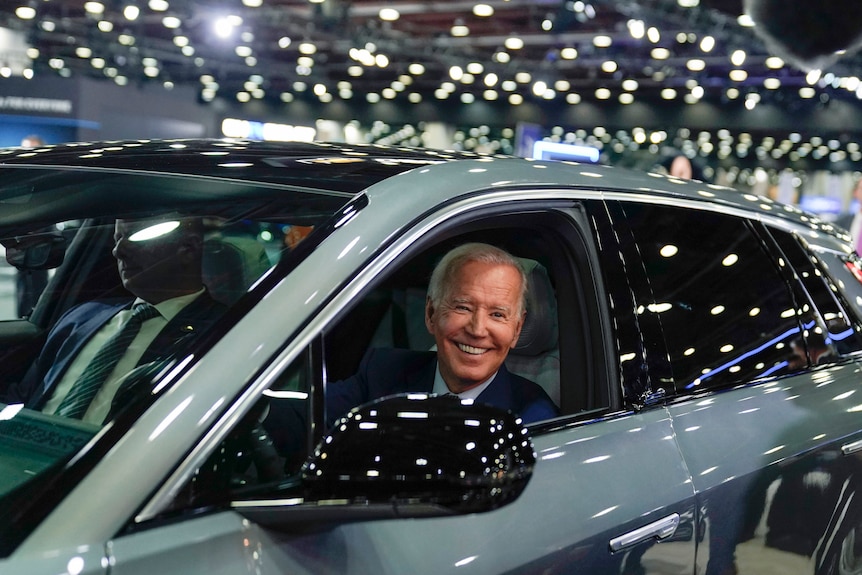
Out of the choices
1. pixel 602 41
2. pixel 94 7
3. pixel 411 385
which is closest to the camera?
pixel 411 385

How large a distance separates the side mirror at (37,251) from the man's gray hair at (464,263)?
2.61ft

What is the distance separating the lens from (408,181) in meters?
1.75

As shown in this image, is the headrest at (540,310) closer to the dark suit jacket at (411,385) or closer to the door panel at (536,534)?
the dark suit jacket at (411,385)

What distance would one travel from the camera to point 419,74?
28391 millimetres

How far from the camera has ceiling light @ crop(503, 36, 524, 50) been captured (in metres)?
23.1

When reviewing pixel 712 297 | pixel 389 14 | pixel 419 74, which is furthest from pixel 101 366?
pixel 419 74

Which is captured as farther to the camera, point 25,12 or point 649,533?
point 25,12

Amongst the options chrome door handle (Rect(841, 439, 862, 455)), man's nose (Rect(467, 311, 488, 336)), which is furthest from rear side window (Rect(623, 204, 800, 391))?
man's nose (Rect(467, 311, 488, 336))

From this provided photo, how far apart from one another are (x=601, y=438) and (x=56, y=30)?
84.3 ft

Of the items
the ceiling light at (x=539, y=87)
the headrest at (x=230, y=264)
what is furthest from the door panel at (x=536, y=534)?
the ceiling light at (x=539, y=87)

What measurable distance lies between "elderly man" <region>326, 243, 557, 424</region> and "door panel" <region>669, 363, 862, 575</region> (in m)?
0.34

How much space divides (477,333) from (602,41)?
20951 millimetres

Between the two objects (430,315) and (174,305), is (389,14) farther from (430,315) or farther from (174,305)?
(174,305)

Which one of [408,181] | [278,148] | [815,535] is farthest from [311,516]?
[815,535]
